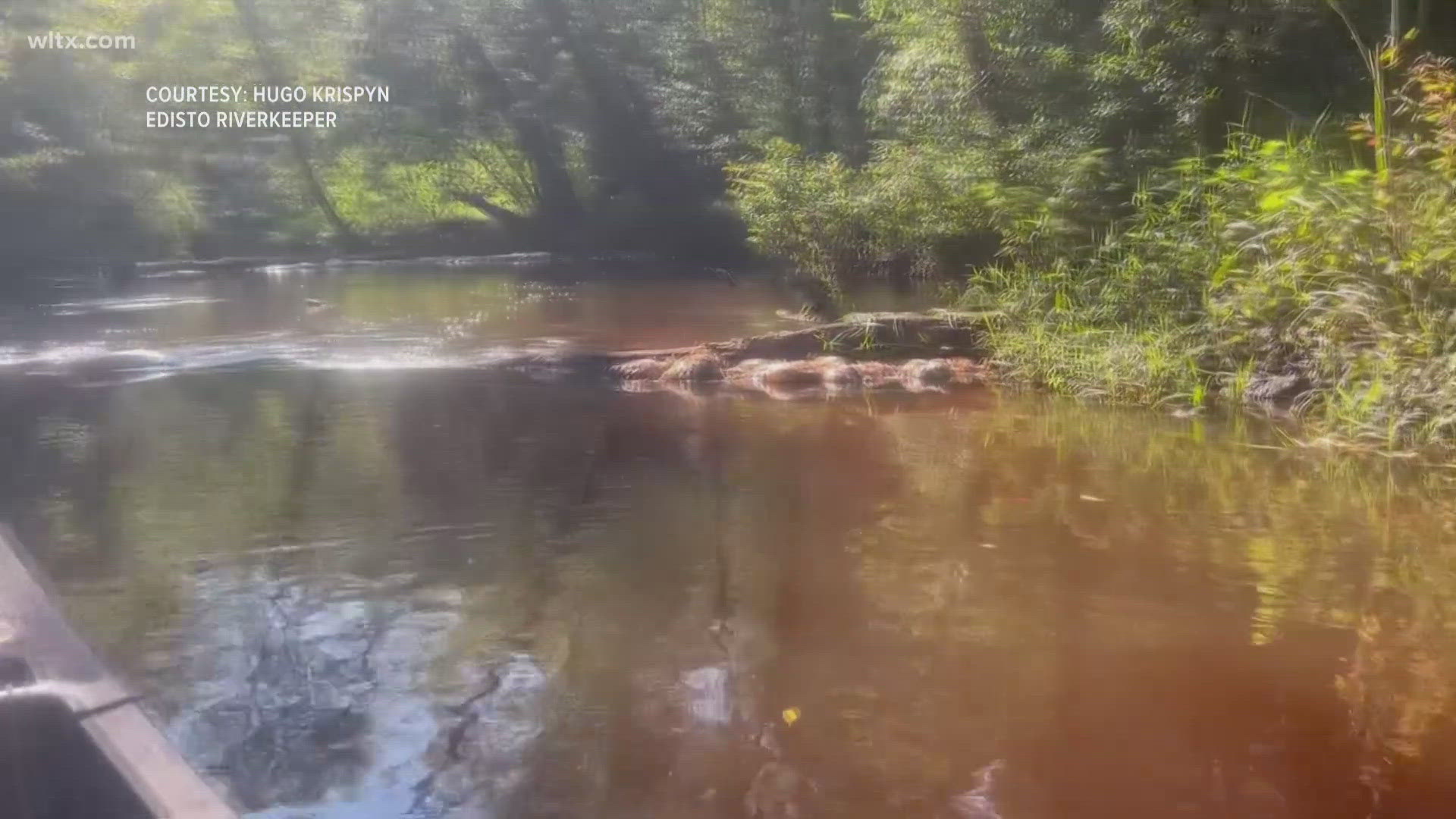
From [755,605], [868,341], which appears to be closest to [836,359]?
[868,341]

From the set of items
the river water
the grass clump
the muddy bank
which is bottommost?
the river water

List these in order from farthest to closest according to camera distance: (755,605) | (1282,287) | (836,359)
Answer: (836,359) → (1282,287) → (755,605)

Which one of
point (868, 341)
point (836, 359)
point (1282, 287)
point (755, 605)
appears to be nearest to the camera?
point (755, 605)

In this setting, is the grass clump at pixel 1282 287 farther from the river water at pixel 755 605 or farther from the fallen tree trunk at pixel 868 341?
the river water at pixel 755 605

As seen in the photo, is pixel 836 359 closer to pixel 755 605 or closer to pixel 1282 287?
pixel 1282 287

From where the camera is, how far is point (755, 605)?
429cm

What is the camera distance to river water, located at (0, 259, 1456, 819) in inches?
122

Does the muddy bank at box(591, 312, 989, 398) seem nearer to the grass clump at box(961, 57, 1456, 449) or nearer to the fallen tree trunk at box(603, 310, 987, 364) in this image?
the fallen tree trunk at box(603, 310, 987, 364)

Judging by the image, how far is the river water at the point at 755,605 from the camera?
309cm

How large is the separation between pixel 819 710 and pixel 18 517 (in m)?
3.80

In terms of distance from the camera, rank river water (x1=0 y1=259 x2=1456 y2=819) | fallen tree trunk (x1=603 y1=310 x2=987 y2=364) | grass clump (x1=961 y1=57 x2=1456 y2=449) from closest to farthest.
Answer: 1. river water (x1=0 y1=259 x2=1456 y2=819)
2. grass clump (x1=961 y1=57 x2=1456 y2=449)
3. fallen tree trunk (x1=603 y1=310 x2=987 y2=364)

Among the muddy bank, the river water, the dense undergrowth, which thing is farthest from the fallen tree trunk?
the river water

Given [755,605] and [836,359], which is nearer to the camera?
[755,605]

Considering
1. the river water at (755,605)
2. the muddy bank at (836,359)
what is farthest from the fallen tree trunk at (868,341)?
the river water at (755,605)
